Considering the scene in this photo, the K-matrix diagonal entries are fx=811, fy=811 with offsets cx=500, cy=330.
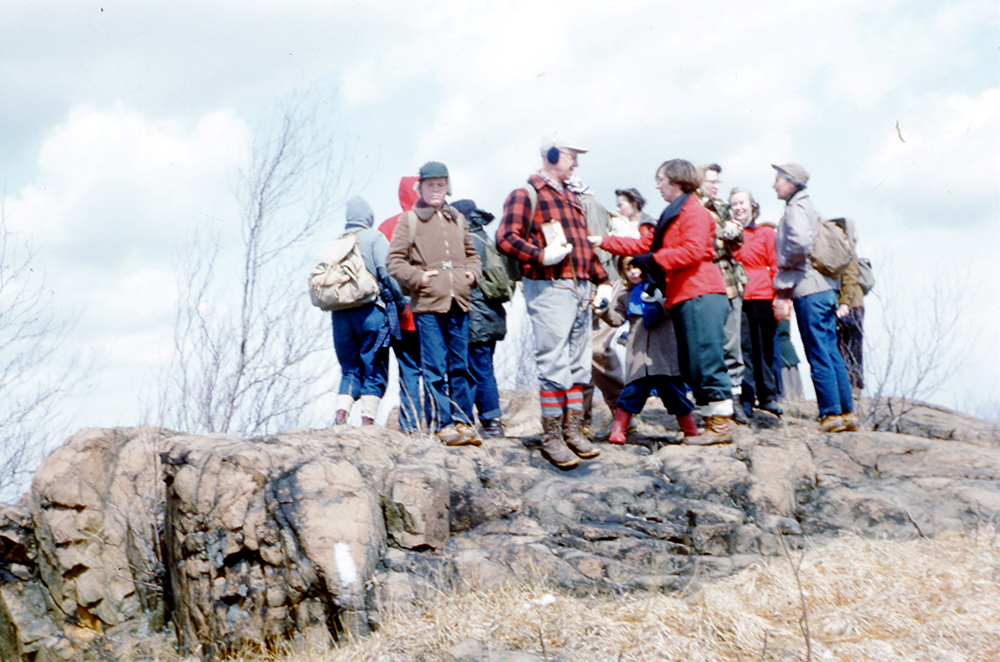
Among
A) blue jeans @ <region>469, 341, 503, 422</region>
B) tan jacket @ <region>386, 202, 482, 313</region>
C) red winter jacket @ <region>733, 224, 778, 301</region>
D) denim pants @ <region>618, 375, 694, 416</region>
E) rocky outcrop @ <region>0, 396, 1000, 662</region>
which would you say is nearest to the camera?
rocky outcrop @ <region>0, 396, 1000, 662</region>

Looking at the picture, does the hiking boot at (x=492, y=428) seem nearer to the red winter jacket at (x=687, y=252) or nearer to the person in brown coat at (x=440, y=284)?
the person in brown coat at (x=440, y=284)

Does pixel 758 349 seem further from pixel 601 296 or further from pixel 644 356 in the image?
pixel 601 296

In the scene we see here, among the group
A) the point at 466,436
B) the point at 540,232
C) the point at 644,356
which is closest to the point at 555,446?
the point at 466,436

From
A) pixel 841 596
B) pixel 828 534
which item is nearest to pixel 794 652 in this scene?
pixel 841 596

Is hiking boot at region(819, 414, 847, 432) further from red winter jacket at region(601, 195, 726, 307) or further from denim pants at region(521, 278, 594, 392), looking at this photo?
denim pants at region(521, 278, 594, 392)

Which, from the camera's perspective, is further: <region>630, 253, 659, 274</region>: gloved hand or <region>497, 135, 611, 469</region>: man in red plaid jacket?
<region>630, 253, 659, 274</region>: gloved hand

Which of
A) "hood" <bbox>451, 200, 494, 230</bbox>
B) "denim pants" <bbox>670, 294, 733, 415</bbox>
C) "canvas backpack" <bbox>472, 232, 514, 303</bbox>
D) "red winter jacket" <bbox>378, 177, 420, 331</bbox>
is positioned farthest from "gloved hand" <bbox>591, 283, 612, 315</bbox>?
"red winter jacket" <bbox>378, 177, 420, 331</bbox>

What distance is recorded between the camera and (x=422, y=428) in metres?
6.62

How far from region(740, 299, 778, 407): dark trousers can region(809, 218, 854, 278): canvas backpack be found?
751 mm

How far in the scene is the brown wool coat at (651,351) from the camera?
6410 millimetres

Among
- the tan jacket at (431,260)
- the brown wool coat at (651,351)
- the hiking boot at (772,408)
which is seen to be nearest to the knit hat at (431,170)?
the tan jacket at (431,260)

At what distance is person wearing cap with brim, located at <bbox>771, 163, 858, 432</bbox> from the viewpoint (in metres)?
7.12

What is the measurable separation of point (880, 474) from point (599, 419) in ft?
9.18

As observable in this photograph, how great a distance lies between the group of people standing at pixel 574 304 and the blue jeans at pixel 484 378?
1 cm
